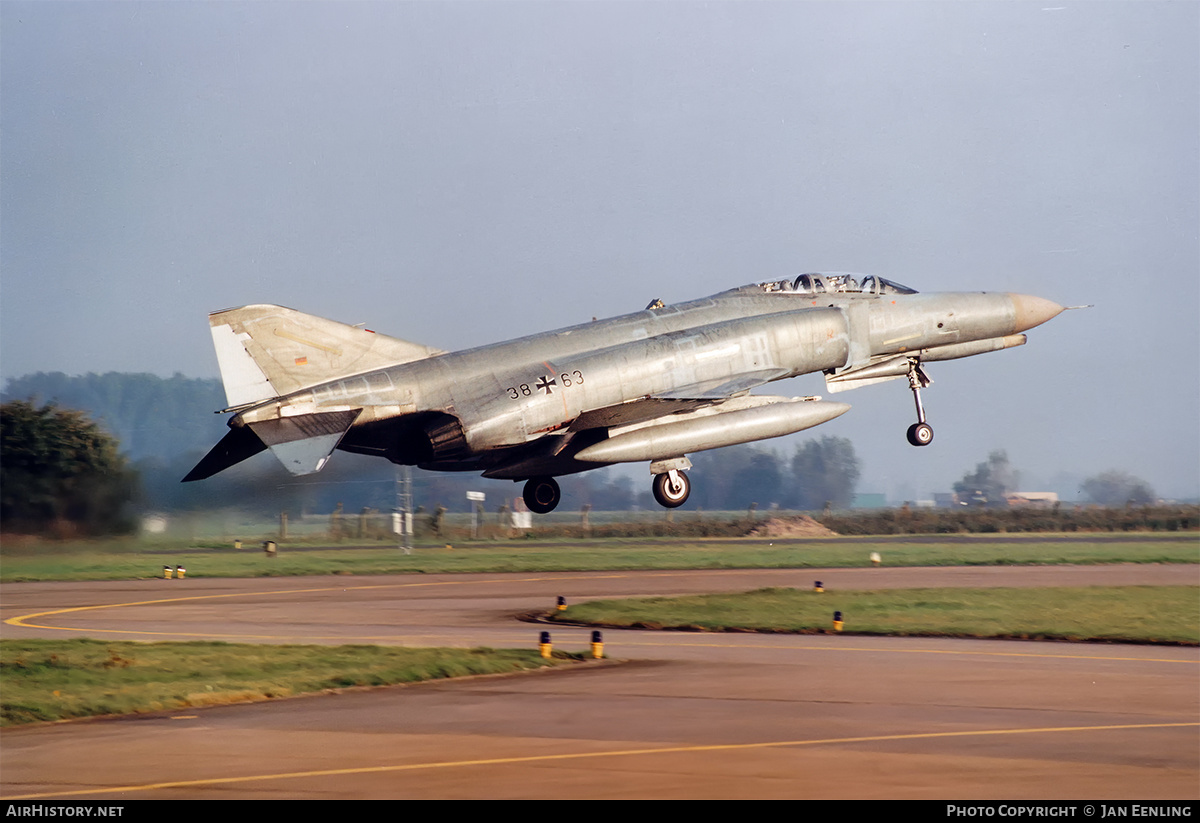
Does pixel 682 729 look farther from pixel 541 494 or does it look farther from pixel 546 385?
pixel 541 494

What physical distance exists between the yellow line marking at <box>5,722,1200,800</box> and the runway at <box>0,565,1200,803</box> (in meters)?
0.05

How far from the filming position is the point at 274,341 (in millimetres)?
22484

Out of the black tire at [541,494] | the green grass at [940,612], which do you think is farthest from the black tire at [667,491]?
the green grass at [940,612]

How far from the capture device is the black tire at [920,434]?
2655 centimetres

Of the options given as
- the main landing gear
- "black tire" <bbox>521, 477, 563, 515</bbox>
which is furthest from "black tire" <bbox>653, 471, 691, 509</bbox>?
"black tire" <bbox>521, 477, 563, 515</bbox>

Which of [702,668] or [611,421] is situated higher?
[611,421]

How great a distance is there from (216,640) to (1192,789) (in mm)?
18328

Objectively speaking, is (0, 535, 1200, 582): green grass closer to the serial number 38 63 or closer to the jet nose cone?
the jet nose cone

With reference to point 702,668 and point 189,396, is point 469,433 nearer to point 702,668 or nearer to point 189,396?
point 702,668

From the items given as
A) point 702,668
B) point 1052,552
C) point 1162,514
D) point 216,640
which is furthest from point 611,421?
point 1162,514

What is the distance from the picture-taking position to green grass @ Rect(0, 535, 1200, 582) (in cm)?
4222

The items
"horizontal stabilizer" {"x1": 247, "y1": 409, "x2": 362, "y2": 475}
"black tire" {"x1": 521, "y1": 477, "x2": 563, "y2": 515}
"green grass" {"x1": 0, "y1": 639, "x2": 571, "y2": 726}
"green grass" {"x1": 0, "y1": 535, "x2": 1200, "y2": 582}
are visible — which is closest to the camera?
"green grass" {"x1": 0, "y1": 639, "x2": 571, "y2": 726}

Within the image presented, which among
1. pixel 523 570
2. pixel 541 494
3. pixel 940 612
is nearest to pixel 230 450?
pixel 541 494

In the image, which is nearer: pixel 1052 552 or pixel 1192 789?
pixel 1192 789
